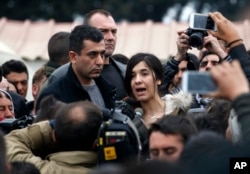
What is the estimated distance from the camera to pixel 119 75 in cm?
858

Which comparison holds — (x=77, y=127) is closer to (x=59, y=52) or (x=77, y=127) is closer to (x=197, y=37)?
(x=197, y=37)

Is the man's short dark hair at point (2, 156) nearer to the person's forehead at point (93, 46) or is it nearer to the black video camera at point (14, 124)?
the black video camera at point (14, 124)

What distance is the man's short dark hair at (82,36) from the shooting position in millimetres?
7793

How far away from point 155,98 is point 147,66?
1.01 feet

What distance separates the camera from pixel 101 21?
8914 mm

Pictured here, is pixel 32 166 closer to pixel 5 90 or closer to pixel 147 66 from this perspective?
pixel 147 66

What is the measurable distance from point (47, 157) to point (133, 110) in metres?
0.99

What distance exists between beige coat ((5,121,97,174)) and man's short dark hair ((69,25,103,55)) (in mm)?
1464

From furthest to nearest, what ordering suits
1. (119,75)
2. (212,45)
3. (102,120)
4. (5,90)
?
(5,90)
(119,75)
(212,45)
(102,120)

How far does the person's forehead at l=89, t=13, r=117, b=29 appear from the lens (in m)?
8.88

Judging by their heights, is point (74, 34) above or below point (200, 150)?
above

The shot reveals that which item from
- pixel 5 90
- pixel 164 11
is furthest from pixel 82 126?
pixel 164 11

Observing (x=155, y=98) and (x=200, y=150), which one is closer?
(x=200, y=150)

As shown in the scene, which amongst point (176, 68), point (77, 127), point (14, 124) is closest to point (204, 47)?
point (176, 68)
